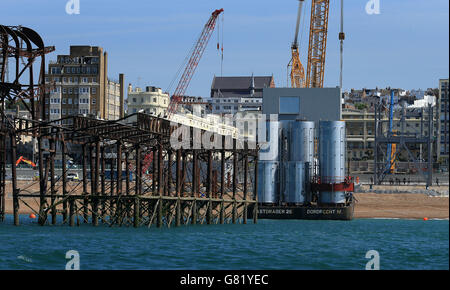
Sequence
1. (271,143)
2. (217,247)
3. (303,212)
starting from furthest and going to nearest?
(271,143), (303,212), (217,247)

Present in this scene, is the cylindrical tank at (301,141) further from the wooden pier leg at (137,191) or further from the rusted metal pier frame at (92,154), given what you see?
the wooden pier leg at (137,191)

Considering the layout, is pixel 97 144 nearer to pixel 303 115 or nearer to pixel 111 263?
pixel 111 263

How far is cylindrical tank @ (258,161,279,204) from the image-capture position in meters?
85.8

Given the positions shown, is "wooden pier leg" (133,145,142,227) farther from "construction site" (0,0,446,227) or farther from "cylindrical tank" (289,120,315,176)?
"cylindrical tank" (289,120,315,176)

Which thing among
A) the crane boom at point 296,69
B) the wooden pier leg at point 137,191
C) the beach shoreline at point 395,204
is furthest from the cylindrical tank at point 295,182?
the crane boom at point 296,69

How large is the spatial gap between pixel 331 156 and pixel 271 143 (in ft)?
19.2

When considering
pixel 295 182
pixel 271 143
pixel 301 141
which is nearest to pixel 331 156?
pixel 301 141

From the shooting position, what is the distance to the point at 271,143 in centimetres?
8638

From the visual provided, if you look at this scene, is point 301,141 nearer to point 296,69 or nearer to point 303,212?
point 303,212

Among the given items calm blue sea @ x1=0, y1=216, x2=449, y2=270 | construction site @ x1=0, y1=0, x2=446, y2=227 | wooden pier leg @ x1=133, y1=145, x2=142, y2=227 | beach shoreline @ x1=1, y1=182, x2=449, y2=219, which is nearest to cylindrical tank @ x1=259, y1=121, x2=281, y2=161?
construction site @ x1=0, y1=0, x2=446, y2=227

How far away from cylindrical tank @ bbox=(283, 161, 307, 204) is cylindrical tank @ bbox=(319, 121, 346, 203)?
1.84m

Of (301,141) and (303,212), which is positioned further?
(301,141)

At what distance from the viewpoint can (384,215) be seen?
101000mm
